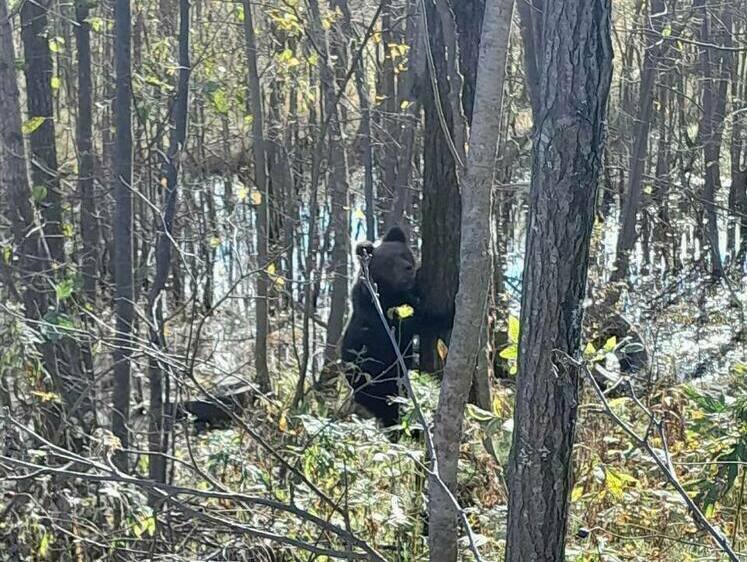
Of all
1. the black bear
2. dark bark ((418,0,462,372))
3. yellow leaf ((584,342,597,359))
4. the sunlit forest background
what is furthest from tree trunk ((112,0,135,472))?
yellow leaf ((584,342,597,359))

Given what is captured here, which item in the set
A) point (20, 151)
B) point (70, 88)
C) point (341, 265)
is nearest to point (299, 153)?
point (70, 88)

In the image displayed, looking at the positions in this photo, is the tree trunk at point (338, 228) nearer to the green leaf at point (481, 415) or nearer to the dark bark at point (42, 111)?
the dark bark at point (42, 111)

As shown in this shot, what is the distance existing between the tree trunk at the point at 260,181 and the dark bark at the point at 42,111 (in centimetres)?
230

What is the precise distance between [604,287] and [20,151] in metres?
5.13

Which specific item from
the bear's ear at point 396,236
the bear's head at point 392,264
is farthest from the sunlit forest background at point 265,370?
the bear's ear at point 396,236

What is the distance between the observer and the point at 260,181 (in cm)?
864

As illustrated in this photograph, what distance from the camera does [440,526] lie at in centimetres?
339

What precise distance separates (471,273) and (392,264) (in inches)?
132

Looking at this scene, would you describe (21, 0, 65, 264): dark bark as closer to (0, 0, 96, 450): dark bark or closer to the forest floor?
(0, 0, 96, 450): dark bark

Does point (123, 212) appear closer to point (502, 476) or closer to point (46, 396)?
point (46, 396)

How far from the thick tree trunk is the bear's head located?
3412mm

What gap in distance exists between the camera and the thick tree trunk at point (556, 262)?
254cm

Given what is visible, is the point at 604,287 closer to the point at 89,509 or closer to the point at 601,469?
the point at 601,469

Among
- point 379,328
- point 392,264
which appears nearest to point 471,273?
point 392,264
